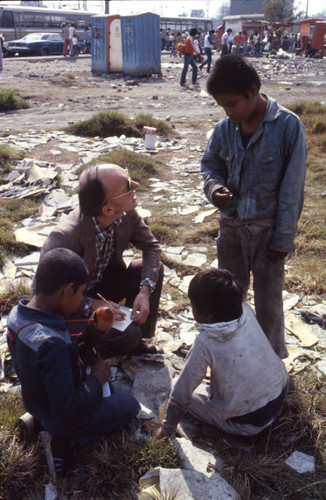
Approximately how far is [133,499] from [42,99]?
542 inches

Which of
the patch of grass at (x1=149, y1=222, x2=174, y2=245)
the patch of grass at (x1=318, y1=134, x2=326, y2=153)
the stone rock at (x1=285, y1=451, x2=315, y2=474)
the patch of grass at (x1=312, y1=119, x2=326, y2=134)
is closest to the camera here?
the stone rock at (x1=285, y1=451, x2=315, y2=474)

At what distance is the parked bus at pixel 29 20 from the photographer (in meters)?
33.2

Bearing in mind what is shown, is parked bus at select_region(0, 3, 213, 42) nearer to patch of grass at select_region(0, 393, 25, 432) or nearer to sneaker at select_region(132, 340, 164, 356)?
sneaker at select_region(132, 340, 164, 356)

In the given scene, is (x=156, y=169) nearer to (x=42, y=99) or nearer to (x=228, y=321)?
(x=228, y=321)

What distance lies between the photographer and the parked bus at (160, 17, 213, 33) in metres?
44.7

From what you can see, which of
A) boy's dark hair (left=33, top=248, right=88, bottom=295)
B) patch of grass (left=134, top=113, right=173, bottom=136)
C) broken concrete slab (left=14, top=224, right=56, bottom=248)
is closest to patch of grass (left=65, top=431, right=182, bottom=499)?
boy's dark hair (left=33, top=248, right=88, bottom=295)

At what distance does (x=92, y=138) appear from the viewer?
9.41 metres

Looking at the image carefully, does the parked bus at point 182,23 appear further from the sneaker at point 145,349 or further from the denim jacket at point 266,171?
the sneaker at point 145,349

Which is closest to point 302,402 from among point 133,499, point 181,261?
point 133,499

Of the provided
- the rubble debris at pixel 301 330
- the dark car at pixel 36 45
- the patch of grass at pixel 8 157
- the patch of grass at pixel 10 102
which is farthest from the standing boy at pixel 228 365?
the dark car at pixel 36 45

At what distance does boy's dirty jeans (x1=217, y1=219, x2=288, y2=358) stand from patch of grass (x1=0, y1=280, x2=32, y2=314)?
176 cm

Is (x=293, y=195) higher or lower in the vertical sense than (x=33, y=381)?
higher

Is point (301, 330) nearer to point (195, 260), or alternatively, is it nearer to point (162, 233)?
point (195, 260)

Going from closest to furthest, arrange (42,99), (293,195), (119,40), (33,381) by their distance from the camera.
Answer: (33,381) → (293,195) → (42,99) → (119,40)
